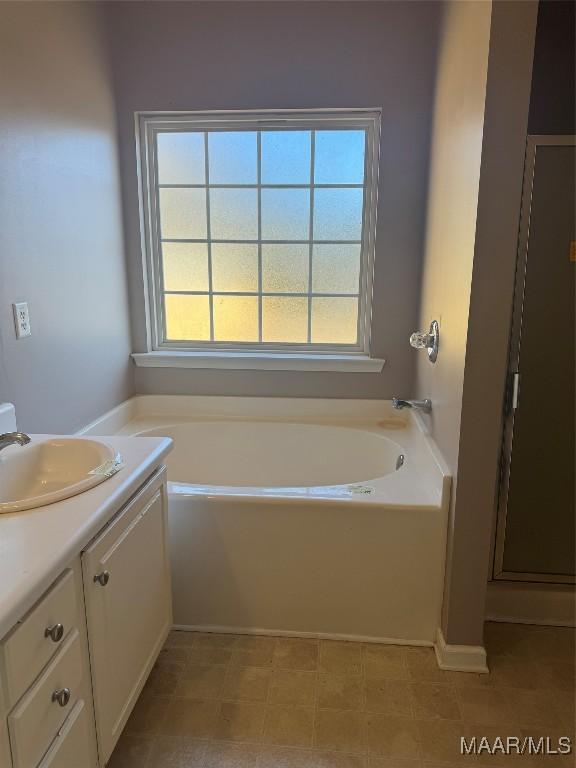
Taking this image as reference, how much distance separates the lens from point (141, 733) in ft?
5.17

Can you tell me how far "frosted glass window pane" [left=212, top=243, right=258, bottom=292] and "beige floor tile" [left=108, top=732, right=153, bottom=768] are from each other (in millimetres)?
1956

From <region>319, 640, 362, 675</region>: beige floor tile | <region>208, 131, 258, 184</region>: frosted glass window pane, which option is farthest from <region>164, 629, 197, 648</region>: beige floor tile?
<region>208, 131, 258, 184</region>: frosted glass window pane

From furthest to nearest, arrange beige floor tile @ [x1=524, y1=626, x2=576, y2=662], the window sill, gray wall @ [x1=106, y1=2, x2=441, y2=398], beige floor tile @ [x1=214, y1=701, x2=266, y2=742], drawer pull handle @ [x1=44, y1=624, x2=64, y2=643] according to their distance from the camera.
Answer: the window sill < gray wall @ [x1=106, y1=2, x2=441, y2=398] < beige floor tile @ [x1=524, y1=626, x2=576, y2=662] < beige floor tile @ [x1=214, y1=701, x2=266, y2=742] < drawer pull handle @ [x1=44, y1=624, x2=64, y2=643]

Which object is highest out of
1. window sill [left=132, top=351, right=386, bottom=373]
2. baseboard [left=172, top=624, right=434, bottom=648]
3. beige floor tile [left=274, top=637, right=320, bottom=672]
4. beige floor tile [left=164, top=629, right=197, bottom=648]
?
window sill [left=132, top=351, right=386, bottom=373]

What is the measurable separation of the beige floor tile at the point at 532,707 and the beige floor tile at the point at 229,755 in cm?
80

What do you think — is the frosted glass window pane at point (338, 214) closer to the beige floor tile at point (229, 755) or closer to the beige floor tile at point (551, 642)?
the beige floor tile at point (551, 642)

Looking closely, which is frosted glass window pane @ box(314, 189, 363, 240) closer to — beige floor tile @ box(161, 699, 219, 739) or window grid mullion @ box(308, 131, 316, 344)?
window grid mullion @ box(308, 131, 316, 344)

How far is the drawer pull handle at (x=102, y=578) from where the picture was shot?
122 cm

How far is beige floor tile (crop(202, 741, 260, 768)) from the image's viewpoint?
4.84ft

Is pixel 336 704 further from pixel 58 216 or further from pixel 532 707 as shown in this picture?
pixel 58 216

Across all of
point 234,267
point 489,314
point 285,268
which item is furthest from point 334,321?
point 489,314

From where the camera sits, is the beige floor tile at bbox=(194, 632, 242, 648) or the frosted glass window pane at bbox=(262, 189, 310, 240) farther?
the frosted glass window pane at bbox=(262, 189, 310, 240)

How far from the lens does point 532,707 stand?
1679 mm

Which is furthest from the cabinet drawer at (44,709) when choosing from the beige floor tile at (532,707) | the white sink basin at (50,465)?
the beige floor tile at (532,707)
